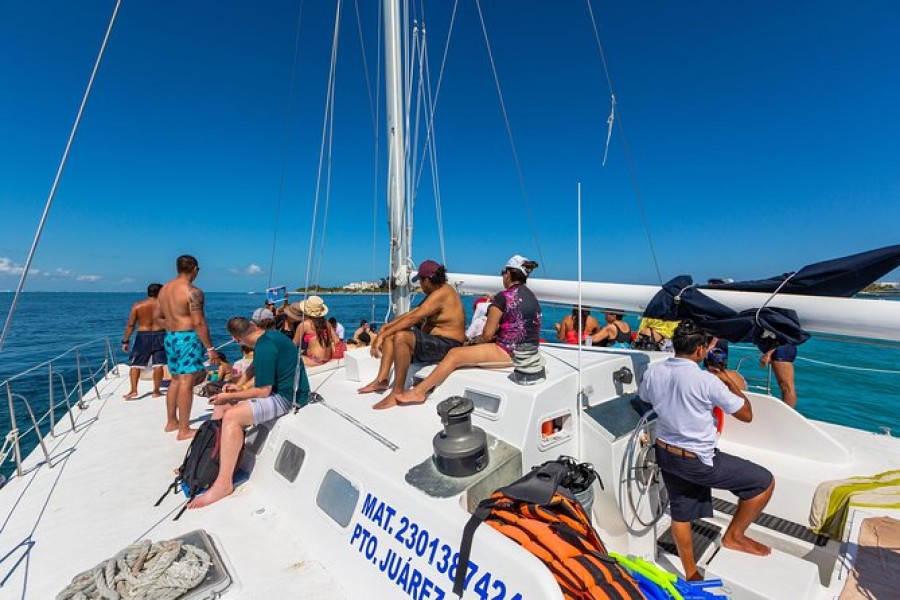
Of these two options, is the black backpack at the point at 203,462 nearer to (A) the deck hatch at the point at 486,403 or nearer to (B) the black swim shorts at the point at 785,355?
(A) the deck hatch at the point at 486,403

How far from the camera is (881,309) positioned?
91.6 inches

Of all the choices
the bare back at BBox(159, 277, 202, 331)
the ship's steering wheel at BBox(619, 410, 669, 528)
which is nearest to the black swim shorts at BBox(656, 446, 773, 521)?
the ship's steering wheel at BBox(619, 410, 669, 528)

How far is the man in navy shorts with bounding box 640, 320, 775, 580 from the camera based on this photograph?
2516 mm

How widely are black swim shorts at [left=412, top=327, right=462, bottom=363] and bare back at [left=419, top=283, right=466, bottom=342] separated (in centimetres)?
11

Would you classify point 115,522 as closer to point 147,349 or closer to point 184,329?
point 184,329

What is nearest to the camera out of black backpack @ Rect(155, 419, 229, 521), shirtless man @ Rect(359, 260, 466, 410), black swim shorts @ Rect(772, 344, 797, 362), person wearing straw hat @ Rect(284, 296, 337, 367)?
black backpack @ Rect(155, 419, 229, 521)

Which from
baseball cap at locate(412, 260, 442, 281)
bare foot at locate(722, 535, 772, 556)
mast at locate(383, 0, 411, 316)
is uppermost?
mast at locate(383, 0, 411, 316)

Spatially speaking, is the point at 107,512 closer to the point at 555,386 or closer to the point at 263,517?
the point at 263,517

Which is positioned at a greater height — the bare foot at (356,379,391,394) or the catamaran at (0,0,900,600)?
the bare foot at (356,379,391,394)

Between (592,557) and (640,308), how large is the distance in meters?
2.48

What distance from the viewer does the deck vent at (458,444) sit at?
2182 mm

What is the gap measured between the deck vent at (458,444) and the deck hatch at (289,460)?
49.1 inches

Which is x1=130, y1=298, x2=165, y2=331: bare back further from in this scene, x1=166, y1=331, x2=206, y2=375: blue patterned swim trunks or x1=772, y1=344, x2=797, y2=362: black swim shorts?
x1=772, y1=344, x2=797, y2=362: black swim shorts

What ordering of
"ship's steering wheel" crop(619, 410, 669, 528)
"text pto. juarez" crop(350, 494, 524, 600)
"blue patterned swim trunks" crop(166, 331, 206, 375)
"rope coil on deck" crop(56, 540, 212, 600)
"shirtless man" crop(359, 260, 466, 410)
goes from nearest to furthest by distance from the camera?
"text pto. juarez" crop(350, 494, 524, 600) → "rope coil on deck" crop(56, 540, 212, 600) → "ship's steering wheel" crop(619, 410, 669, 528) → "shirtless man" crop(359, 260, 466, 410) → "blue patterned swim trunks" crop(166, 331, 206, 375)
